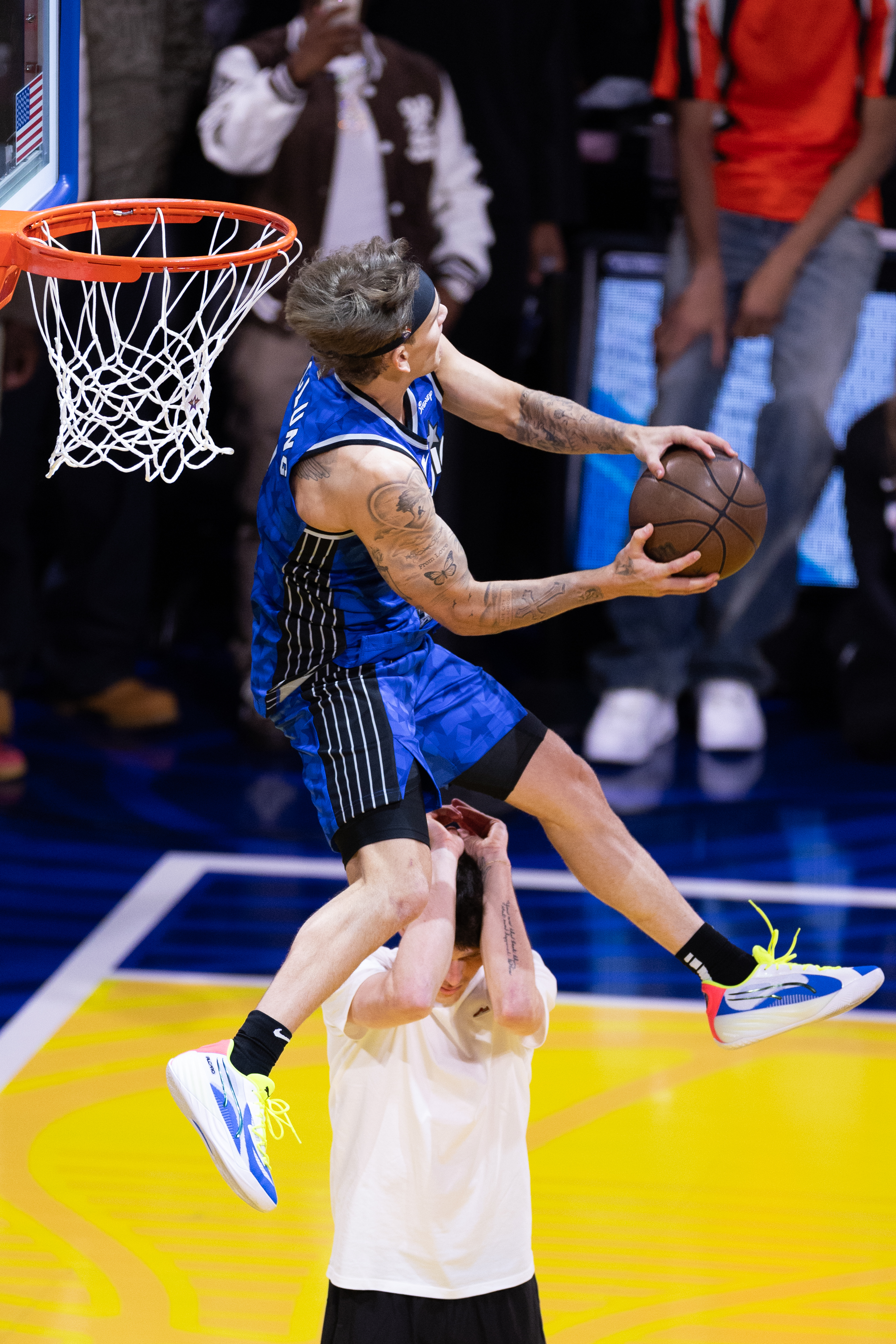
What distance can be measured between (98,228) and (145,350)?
33 cm

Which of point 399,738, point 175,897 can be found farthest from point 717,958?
point 175,897

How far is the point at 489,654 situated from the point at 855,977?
535 centimetres

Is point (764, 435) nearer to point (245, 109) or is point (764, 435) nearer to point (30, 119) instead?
point (245, 109)

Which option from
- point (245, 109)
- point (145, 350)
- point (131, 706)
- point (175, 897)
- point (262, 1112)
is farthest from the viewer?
point (131, 706)

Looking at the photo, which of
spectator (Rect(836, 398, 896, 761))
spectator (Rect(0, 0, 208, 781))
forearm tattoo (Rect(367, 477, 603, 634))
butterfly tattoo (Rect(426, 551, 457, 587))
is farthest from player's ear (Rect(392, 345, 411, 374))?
spectator (Rect(836, 398, 896, 761))

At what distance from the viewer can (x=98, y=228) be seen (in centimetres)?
425

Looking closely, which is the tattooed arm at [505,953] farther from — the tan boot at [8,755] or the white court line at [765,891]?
the tan boot at [8,755]

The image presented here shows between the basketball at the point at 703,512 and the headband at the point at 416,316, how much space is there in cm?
60

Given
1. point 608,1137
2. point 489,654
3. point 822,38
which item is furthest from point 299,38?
point 608,1137

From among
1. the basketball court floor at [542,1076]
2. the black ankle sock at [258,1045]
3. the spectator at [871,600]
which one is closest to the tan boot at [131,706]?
the basketball court floor at [542,1076]

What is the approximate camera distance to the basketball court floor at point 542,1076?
405 cm

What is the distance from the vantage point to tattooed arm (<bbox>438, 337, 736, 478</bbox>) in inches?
161

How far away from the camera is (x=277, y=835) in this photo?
7.18 meters

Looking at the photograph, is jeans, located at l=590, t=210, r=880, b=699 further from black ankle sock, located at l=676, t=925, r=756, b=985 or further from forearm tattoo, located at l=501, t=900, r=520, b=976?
forearm tattoo, located at l=501, t=900, r=520, b=976
